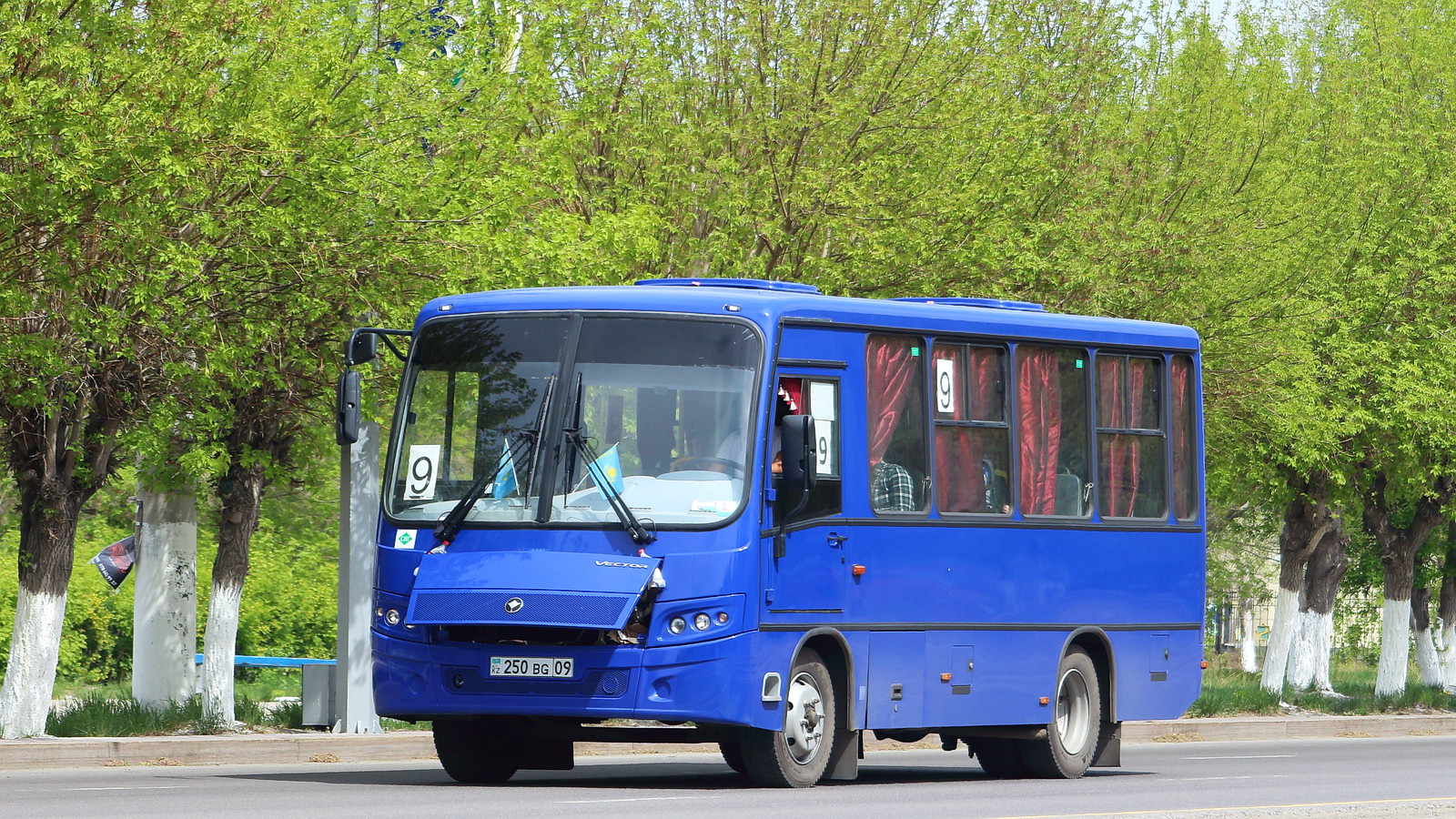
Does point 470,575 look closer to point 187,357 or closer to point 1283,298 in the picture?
point 187,357

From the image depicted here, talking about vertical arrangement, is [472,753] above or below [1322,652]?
below

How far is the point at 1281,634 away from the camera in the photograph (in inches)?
1483

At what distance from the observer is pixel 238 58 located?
17.9 m

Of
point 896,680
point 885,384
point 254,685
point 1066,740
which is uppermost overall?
point 885,384

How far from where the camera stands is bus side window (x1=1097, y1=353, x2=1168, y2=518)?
17250 mm

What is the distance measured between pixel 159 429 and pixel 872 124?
28.0 ft

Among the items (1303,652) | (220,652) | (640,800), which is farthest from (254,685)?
(640,800)

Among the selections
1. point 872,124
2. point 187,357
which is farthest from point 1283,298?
point 187,357

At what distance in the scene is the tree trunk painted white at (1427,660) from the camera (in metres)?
46.7

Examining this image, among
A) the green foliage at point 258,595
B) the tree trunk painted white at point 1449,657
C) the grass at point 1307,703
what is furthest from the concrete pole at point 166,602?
the tree trunk painted white at point 1449,657

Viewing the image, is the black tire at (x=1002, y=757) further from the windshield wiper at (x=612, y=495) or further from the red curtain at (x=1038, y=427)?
the windshield wiper at (x=612, y=495)

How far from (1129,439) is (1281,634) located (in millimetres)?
21224

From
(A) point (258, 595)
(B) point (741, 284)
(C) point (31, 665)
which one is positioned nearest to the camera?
(B) point (741, 284)

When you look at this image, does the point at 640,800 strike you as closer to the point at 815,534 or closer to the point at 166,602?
the point at 815,534
